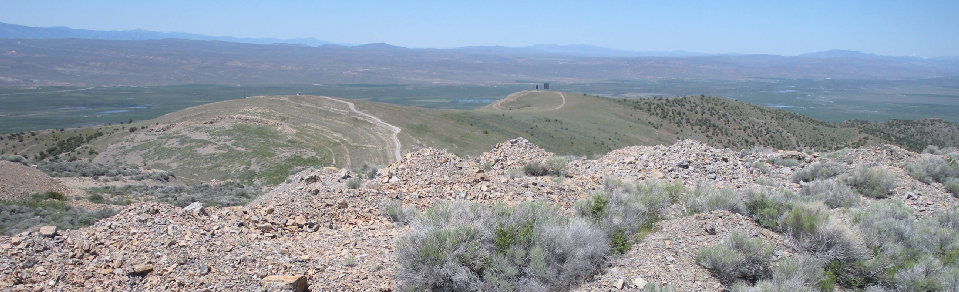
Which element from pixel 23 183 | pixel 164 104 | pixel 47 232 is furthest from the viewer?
pixel 164 104

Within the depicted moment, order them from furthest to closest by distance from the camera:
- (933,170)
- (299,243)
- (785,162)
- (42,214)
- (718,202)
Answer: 1. (785,162)
2. (42,214)
3. (933,170)
4. (718,202)
5. (299,243)

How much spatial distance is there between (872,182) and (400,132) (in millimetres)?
33321

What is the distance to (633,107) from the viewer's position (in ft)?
221

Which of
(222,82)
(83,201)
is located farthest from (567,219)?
(222,82)

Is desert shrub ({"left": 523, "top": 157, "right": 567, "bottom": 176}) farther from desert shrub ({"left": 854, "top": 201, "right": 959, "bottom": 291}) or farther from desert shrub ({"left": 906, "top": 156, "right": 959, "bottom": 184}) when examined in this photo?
desert shrub ({"left": 906, "top": 156, "right": 959, "bottom": 184})

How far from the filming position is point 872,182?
33.8ft

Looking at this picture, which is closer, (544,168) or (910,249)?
(910,249)

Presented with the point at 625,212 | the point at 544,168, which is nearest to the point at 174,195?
the point at 544,168

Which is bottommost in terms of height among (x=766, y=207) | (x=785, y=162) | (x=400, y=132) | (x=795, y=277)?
(x=400, y=132)

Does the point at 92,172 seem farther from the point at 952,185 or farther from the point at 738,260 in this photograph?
the point at 952,185

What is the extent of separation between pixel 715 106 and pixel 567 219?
6344 centimetres

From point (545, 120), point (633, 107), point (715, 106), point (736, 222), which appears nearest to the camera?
point (736, 222)

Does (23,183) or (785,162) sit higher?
(785,162)

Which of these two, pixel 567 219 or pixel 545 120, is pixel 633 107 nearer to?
pixel 545 120
